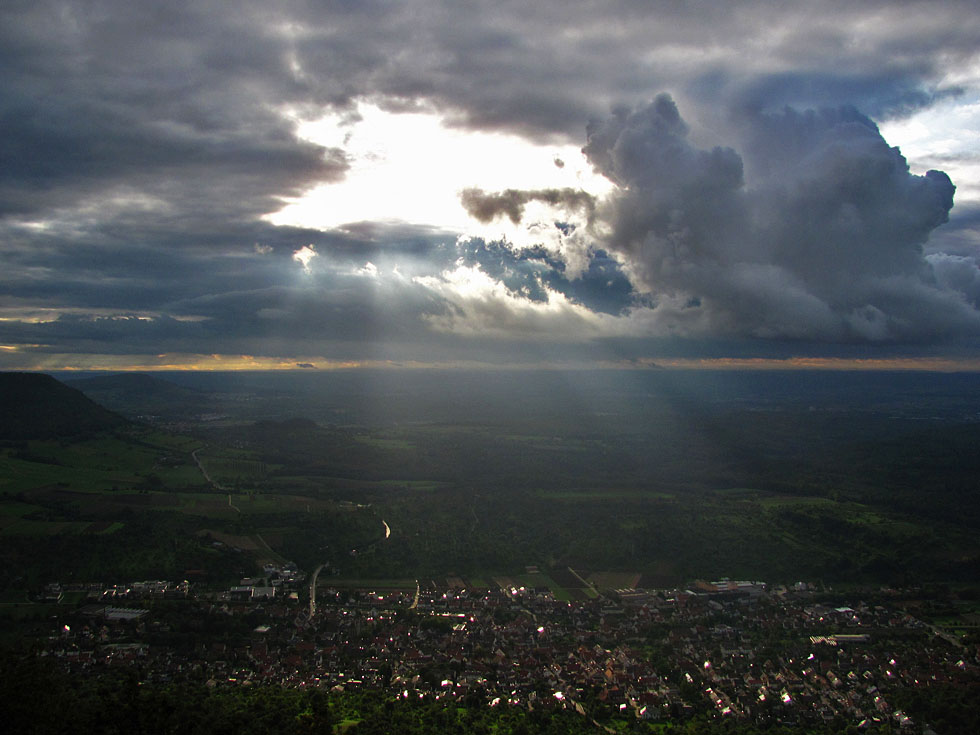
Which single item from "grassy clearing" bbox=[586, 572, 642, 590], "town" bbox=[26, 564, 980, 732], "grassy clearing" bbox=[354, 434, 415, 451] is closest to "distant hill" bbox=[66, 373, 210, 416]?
"grassy clearing" bbox=[354, 434, 415, 451]

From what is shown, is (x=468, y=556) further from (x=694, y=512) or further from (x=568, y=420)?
(x=568, y=420)

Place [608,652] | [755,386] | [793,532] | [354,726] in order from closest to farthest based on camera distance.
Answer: [354,726], [608,652], [793,532], [755,386]

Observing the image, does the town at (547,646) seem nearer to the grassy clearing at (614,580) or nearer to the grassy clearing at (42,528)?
the grassy clearing at (614,580)

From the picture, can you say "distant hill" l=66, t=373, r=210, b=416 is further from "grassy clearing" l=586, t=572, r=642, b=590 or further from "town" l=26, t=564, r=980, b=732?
"grassy clearing" l=586, t=572, r=642, b=590

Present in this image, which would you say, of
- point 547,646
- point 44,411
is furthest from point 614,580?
point 44,411

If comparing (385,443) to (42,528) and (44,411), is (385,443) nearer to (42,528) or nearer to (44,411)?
(44,411)

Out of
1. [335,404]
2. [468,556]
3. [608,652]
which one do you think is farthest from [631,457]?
[335,404]
